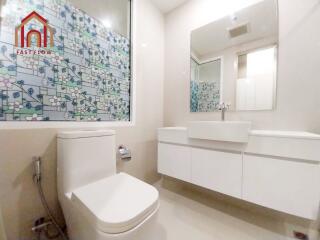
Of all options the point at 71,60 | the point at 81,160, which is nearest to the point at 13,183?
the point at 81,160

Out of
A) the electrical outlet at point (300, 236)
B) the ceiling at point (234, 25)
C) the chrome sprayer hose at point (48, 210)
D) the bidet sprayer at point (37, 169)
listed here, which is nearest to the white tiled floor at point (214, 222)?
the electrical outlet at point (300, 236)

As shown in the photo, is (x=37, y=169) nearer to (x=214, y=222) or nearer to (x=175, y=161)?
(x=175, y=161)

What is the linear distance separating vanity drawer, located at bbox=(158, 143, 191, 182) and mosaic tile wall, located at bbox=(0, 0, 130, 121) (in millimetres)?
544

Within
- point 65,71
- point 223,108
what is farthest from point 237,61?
point 65,71

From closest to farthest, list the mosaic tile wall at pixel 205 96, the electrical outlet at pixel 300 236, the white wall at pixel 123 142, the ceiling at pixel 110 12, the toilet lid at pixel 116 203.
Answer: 1. the toilet lid at pixel 116 203
2. the white wall at pixel 123 142
3. the electrical outlet at pixel 300 236
4. the ceiling at pixel 110 12
5. the mosaic tile wall at pixel 205 96

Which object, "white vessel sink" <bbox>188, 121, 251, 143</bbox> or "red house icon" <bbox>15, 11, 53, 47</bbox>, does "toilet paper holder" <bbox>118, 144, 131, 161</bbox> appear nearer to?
"white vessel sink" <bbox>188, 121, 251, 143</bbox>

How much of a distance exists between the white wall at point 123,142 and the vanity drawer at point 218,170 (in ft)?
2.03

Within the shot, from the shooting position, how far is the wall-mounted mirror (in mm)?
1289

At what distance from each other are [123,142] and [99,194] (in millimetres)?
655

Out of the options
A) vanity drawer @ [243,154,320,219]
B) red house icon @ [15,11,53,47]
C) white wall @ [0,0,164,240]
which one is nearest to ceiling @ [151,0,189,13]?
white wall @ [0,0,164,240]

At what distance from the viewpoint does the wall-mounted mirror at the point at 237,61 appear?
4.23ft

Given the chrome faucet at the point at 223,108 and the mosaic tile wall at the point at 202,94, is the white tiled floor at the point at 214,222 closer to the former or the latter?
the chrome faucet at the point at 223,108

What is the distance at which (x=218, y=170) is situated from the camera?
1.19 meters

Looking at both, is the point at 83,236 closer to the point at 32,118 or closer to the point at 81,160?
the point at 81,160
